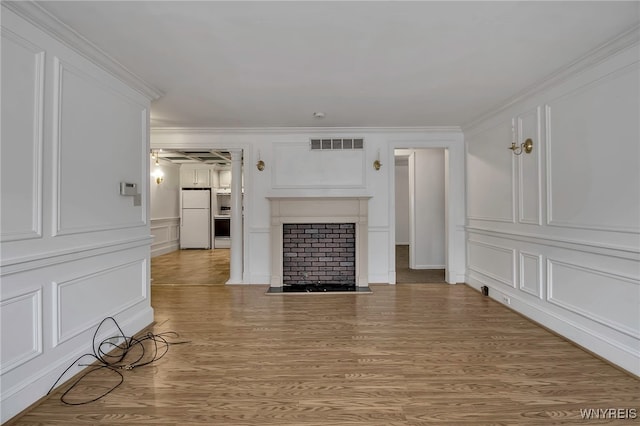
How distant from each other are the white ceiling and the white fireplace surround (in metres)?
1.45

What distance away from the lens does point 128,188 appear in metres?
2.66

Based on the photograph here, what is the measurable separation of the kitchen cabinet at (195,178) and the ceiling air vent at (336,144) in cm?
492

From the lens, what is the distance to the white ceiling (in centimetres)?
183

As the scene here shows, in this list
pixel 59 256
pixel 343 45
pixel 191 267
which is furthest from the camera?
pixel 191 267

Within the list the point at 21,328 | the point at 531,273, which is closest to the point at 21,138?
the point at 21,328

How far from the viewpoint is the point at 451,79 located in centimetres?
284

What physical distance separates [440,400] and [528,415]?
0.46 m

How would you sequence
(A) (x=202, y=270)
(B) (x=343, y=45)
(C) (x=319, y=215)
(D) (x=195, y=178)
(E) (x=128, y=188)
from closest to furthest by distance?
(B) (x=343, y=45)
(E) (x=128, y=188)
(C) (x=319, y=215)
(A) (x=202, y=270)
(D) (x=195, y=178)

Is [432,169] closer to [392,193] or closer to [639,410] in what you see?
[392,193]

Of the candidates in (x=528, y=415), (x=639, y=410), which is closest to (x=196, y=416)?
(x=528, y=415)

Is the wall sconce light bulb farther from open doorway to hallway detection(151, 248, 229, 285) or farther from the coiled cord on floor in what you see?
open doorway to hallway detection(151, 248, 229, 285)

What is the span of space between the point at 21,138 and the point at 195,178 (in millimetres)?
6940

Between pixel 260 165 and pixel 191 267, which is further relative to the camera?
pixel 191 267

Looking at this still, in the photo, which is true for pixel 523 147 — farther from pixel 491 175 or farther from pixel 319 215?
pixel 319 215
